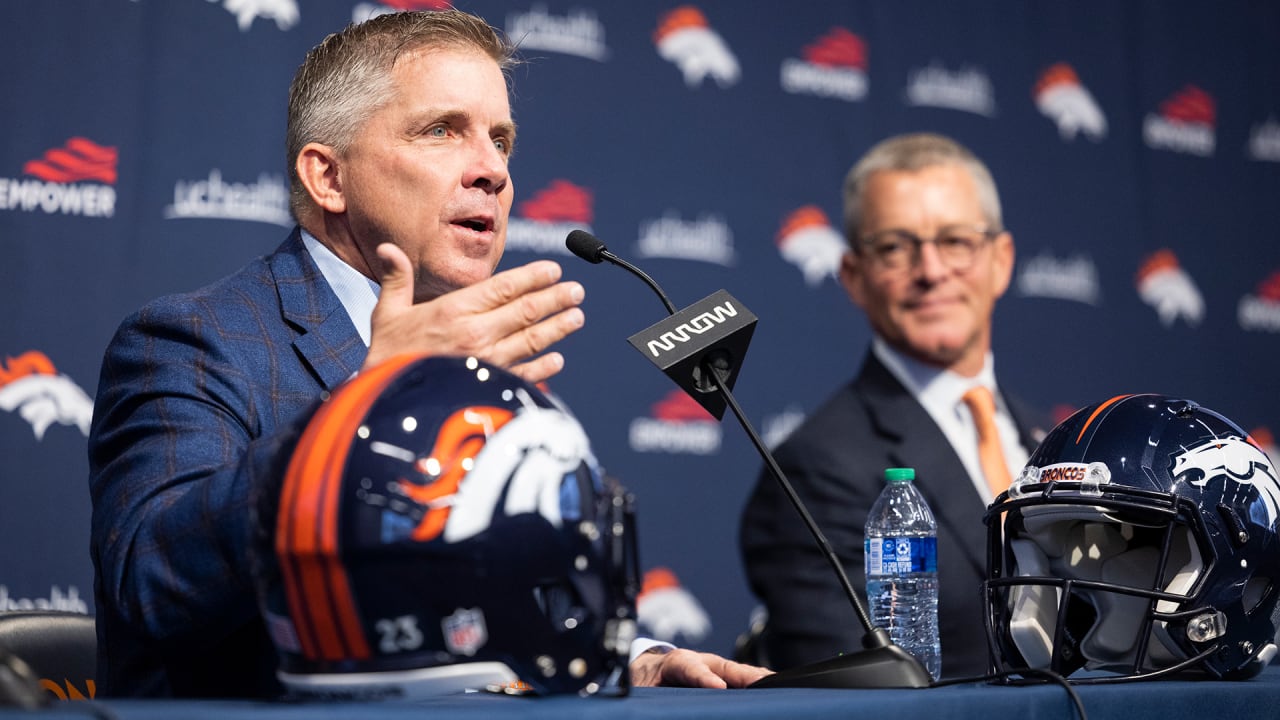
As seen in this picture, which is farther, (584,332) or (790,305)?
(790,305)

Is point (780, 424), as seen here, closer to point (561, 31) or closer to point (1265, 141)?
point (561, 31)

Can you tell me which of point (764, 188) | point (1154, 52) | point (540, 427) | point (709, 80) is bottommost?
point (540, 427)

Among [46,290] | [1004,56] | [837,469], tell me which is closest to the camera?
[46,290]

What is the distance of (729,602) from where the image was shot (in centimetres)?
358

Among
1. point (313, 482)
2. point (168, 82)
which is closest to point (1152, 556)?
point (313, 482)

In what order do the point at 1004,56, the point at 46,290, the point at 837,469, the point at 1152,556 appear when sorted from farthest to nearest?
the point at 1004,56 < the point at 837,469 < the point at 46,290 < the point at 1152,556

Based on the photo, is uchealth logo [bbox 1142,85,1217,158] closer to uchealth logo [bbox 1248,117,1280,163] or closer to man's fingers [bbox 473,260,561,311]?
uchealth logo [bbox 1248,117,1280,163]

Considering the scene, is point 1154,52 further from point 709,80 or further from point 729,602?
point 729,602

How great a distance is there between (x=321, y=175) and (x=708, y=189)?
1.80 metres

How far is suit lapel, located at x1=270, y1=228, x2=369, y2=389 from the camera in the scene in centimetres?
168

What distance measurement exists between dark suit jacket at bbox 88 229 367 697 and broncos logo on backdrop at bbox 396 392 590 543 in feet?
0.57

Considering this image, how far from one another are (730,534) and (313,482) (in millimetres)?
2595

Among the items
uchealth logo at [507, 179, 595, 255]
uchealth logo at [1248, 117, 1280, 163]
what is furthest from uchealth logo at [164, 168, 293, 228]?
uchealth logo at [1248, 117, 1280, 163]

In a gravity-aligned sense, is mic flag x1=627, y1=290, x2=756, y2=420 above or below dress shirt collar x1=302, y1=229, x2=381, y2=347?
below
